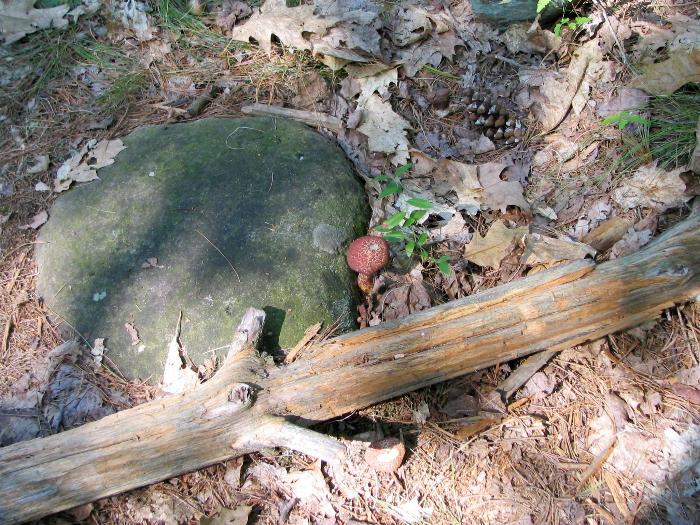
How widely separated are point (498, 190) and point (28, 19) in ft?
14.6

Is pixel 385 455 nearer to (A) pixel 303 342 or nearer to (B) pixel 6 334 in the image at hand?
(A) pixel 303 342

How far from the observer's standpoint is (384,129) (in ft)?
12.8

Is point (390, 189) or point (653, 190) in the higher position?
point (653, 190)

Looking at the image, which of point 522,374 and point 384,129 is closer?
point 522,374

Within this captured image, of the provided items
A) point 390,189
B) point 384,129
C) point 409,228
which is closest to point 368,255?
point 409,228

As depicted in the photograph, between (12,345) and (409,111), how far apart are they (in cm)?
326

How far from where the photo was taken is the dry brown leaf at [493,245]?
3.23m

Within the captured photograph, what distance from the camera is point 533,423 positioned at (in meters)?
2.78

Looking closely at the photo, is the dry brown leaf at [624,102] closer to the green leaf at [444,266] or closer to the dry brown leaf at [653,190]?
the dry brown leaf at [653,190]

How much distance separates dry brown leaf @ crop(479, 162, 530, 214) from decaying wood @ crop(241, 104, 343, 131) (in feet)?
3.92

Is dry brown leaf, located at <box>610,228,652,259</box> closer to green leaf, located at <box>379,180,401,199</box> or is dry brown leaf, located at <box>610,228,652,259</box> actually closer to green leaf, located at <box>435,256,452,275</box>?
green leaf, located at <box>435,256,452,275</box>

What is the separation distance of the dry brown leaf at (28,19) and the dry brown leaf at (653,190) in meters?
4.91

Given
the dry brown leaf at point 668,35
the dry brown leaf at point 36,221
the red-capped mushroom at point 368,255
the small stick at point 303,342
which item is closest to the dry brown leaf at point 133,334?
the small stick at point 303,342

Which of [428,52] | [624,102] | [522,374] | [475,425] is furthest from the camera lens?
[428,52]
